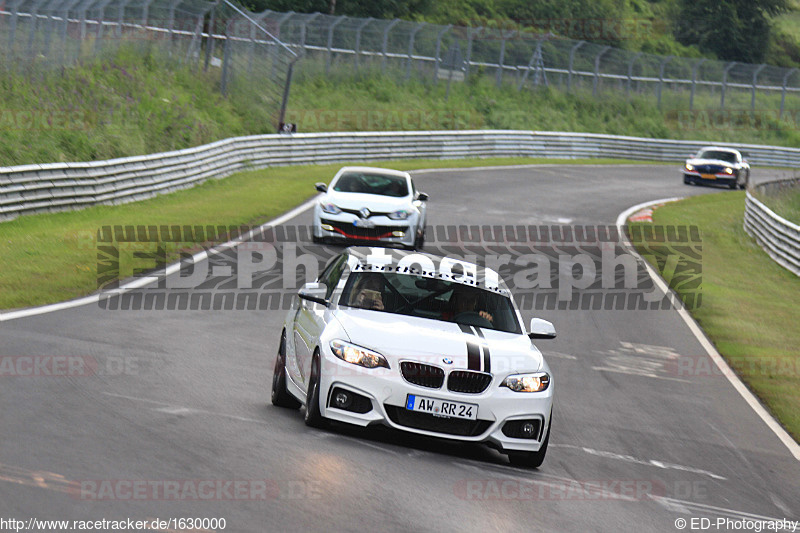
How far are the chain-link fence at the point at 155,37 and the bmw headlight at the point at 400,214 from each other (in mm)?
12314

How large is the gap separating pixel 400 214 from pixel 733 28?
78608 mm

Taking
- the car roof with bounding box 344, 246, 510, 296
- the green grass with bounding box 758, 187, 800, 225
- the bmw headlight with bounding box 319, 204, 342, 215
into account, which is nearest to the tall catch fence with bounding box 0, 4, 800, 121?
the bmw headlight with bounding box 319, 204, 342, 215

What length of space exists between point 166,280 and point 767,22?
86362 mm

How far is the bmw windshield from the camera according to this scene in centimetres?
966

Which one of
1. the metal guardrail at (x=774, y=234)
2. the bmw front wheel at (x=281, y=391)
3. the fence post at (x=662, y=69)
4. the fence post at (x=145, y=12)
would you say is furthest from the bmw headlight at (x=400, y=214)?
the fence post at (x=662, y=69)

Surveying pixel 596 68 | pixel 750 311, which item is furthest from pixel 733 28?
pixel 750 311

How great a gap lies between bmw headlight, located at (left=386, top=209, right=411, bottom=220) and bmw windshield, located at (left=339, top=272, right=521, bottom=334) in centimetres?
1133

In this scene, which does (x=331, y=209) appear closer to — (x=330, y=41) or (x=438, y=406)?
(x=438, y=406)

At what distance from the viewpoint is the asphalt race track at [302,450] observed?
6.71 meters

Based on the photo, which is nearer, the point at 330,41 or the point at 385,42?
the point at 330,41

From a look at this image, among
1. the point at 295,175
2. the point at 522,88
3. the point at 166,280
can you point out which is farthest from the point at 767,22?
the point at 166,280

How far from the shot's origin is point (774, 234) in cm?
2841

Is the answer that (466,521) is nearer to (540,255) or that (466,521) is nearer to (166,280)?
(166,280)

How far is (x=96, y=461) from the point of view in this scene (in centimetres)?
715
